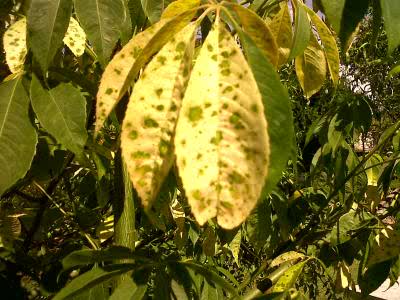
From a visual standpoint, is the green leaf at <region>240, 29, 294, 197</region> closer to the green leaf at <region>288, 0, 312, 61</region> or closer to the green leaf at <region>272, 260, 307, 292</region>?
the green leaf at <region>288, 0, 312, 61</region>

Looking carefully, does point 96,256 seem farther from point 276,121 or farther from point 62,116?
point 276,121

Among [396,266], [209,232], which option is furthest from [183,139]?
[396,266]

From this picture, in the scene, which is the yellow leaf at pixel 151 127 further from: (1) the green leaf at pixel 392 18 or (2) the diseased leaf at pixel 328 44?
(2) the diseased leaf at pixel 328 44

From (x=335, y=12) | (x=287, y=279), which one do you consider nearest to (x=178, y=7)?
(x=335, y=12)

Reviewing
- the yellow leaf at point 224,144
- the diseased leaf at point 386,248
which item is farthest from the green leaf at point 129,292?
the diseased leaf at point 386,248

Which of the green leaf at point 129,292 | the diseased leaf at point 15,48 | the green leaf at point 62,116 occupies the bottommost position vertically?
the green leaf at point 129,292

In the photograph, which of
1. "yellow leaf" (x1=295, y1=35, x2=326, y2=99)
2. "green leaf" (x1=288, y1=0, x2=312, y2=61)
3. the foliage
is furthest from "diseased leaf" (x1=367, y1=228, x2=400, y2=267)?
"green leaf" (x1=288, y1=0, x2=312, y2=61)
